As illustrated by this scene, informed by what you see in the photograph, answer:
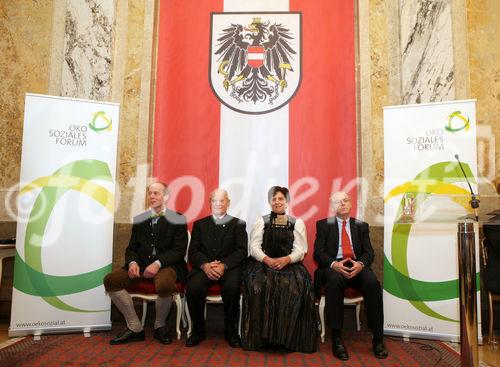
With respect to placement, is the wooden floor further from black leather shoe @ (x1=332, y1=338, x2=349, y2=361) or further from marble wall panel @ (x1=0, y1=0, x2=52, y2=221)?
marble wall panel @ (x1=0, y1=0, x2=52, y2=221)

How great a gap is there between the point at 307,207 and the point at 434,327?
5.15 ft

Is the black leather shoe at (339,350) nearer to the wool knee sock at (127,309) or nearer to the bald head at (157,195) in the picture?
the wool knee sock at (127,309)

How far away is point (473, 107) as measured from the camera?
3.47 meters

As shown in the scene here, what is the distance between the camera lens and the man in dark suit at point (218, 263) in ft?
10.9

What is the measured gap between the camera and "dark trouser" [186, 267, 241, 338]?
332cm

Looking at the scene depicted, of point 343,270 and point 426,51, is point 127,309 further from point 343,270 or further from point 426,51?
point 426,51

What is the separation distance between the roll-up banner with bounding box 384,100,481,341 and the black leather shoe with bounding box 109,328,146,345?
2.07 metres

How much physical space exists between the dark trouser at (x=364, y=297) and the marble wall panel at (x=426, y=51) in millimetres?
2005

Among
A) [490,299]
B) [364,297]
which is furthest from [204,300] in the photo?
[490,299]

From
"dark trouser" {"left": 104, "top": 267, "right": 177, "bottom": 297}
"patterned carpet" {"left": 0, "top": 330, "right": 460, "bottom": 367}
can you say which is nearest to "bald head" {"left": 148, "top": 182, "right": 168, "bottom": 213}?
"dark trouser" {"left": 104, "top": 267, "right": 177, "bottom": 297}

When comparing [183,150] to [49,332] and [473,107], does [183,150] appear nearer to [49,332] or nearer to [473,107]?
[49,332]

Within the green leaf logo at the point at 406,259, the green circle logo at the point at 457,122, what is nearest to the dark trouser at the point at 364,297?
the green leaf logo at the point at 406,259

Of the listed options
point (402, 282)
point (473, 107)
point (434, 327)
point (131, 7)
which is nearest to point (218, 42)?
point (131, 7)

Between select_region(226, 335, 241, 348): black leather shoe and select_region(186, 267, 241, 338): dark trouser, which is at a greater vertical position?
select_region(186, 267, 241, 338): dark trouser
